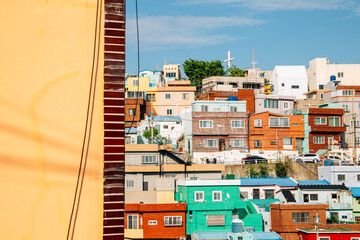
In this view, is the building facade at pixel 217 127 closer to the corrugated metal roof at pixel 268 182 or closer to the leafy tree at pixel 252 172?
the leafy tree at pixel 252 172

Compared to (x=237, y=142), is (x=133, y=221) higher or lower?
lower

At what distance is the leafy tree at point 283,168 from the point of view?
140ft

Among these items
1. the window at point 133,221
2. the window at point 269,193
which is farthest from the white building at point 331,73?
the window at point 133,221

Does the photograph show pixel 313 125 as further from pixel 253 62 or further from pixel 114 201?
pixel 114 201

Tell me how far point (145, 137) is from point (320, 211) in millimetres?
20006

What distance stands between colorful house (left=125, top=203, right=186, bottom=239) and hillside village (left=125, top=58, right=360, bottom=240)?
7 centimetres

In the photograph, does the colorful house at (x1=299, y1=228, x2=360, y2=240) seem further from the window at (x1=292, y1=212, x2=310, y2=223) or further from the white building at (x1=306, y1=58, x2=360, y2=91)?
the white building at (x1=306, y1=58, x2=360, y2=91)

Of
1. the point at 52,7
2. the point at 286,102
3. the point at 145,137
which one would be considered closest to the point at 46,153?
the point at 52,7

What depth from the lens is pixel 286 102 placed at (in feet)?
179

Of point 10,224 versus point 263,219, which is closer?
point 10,224

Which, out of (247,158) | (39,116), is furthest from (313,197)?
(39,116)

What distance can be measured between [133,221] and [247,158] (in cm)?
1682

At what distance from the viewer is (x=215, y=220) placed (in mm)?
33219

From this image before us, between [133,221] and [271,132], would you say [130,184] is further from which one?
[271,132]
